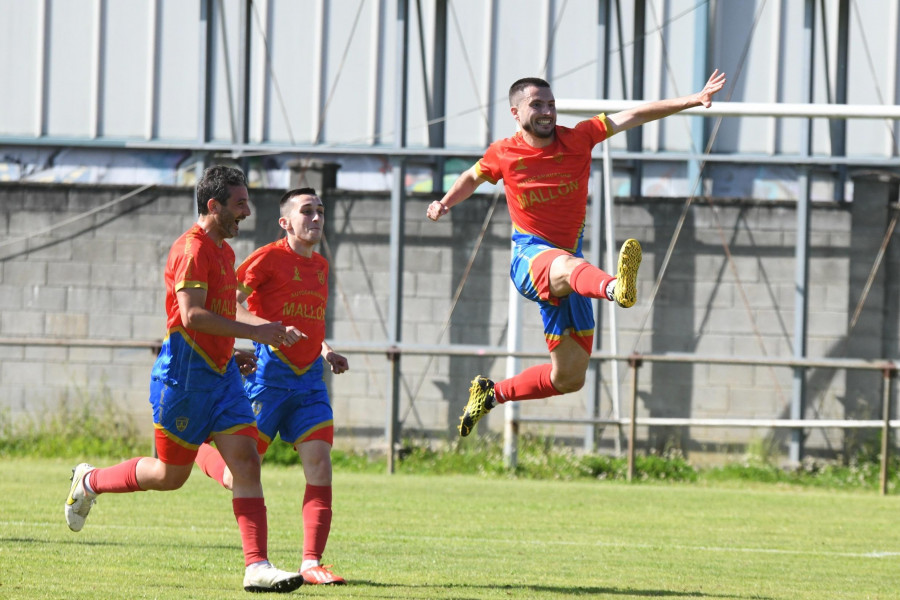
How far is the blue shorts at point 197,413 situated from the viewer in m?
5.14

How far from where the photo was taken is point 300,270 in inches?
240

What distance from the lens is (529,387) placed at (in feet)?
22.0

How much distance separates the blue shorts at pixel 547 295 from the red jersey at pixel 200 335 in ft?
5.29

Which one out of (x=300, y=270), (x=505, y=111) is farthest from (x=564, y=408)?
(x=300, y=270)

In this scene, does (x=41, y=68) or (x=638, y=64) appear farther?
(x=41, y=68)

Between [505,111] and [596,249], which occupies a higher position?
[505,111]

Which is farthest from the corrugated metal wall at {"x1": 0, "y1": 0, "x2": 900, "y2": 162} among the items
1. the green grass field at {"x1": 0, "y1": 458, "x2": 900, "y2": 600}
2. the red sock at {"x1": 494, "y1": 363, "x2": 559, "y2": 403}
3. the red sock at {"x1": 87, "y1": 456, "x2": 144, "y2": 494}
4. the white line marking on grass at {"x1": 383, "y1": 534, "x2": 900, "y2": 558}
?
the red sock at {"x1": 87, "y1": 456, "x2": 144, "y2": 494}

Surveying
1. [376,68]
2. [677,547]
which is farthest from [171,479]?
[376,68]

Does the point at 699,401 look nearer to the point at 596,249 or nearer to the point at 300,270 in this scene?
the point at 596,249

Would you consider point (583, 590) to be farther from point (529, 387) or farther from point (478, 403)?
point (478, 403)

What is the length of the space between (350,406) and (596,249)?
3486mm

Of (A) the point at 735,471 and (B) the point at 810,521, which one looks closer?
(B) the point at 810,521

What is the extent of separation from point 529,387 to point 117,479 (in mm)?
2272

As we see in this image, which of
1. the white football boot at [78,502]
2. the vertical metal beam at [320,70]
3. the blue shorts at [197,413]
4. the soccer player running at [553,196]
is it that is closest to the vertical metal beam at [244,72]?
the vertical metal beam at [320,70]
